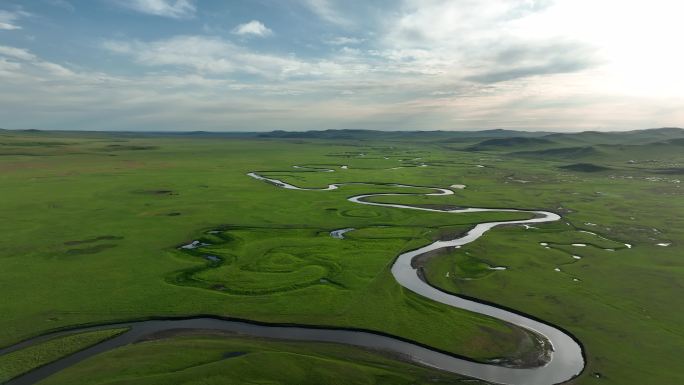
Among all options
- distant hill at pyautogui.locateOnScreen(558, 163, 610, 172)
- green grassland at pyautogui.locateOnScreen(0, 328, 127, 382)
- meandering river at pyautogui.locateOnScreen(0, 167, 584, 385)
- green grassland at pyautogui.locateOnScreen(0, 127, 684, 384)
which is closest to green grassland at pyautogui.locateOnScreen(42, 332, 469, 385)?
green grassland at pyautogui.locateOnScreen(0, 127, 684, 384)

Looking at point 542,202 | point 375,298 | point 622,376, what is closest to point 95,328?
point 375,298

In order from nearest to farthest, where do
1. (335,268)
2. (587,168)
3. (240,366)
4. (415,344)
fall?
(240,366), (415,344), (335,268), (587,168)

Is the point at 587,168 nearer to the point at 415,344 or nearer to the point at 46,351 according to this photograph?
the point at 415,344

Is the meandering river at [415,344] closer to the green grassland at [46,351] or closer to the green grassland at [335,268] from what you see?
the green grassland at [46,351]

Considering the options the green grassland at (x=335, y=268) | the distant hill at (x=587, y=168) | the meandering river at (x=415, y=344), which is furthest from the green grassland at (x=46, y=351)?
the distant hill at (x=587, y=168)

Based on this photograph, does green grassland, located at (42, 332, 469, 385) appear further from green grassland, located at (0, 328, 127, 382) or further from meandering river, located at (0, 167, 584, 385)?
green grassland, located at (0, 328, 127, 382)

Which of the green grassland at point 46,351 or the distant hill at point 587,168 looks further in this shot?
the distant hill at point 587,168

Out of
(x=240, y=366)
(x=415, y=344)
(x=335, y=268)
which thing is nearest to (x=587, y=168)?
(x=335, y=268)

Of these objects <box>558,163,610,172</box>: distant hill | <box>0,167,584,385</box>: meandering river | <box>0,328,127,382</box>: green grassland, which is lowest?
<box>0,167,584,385</box>: meandering river

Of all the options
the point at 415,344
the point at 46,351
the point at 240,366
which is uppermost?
the point at 46,351
